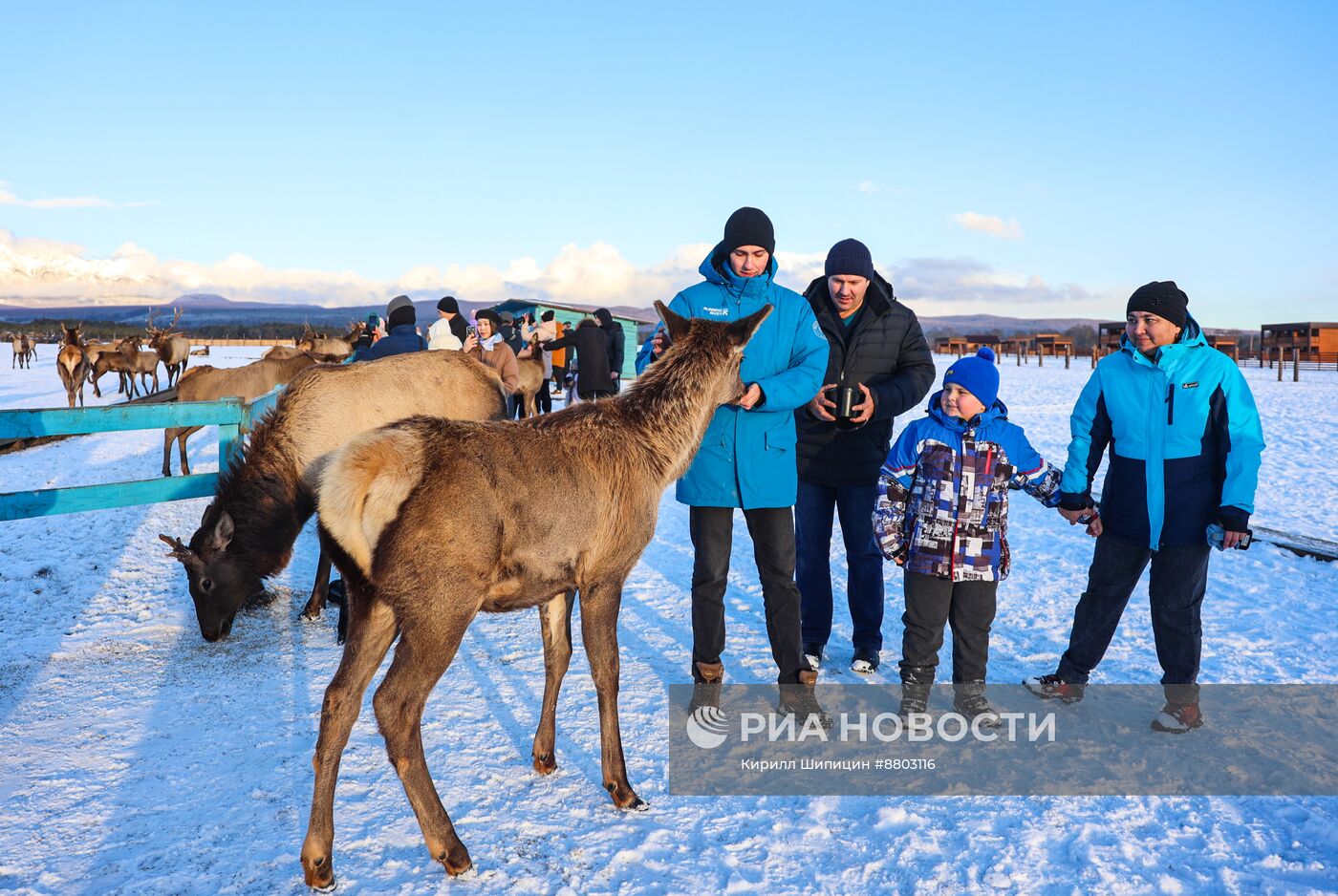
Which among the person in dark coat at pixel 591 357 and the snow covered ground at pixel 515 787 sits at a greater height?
the person in dark coat at pixel 591 357

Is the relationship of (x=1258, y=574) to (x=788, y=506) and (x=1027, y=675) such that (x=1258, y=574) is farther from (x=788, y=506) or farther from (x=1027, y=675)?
(x=788, y=506)

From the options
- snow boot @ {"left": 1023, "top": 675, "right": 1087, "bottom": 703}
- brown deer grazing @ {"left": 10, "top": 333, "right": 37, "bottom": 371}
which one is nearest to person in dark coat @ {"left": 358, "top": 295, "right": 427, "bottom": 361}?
snow boot @ {"left": 1023, "top": 675, "right": 1087, "bottom": 703}

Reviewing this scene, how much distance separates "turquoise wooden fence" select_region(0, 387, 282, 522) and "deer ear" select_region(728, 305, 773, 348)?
150 inches

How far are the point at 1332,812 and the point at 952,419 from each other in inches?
88.4

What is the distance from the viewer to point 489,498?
124 inches

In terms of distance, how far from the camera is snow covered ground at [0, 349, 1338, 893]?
117 inches

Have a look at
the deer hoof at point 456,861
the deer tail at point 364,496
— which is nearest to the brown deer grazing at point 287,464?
the deer tail at point 364,496

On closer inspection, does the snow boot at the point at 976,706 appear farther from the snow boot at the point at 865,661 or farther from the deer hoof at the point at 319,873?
the deer hoof at the point at 319,873

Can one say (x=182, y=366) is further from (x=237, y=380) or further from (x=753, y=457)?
(x=753, y=457)

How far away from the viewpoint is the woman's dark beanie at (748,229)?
414cm

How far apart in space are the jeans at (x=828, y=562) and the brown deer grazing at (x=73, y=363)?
2367cm

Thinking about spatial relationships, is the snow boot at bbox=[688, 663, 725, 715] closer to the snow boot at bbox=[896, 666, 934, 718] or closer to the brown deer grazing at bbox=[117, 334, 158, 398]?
the snow boot at bbox=[896, 666, 934, 718]

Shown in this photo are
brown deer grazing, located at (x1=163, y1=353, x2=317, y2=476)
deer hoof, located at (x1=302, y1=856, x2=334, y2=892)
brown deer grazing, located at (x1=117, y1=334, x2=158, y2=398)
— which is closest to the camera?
deer hoof, located at (x1=302, y1=856, x2=334, y2=892)

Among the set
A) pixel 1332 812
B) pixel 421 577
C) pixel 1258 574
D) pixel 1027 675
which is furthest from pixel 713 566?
pixel 1258 574
